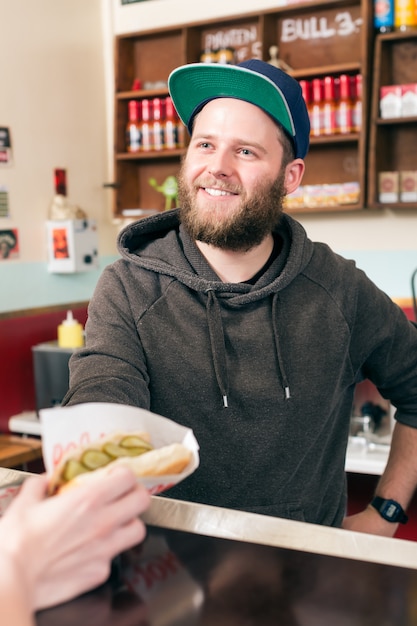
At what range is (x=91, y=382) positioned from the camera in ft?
3.77

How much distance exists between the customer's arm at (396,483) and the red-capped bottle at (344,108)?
2.44 metres

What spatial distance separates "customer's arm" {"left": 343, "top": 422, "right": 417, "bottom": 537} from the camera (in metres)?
1.61

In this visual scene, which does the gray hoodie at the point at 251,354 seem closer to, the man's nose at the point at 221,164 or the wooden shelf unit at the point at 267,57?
the man's nose at the point at 221,164

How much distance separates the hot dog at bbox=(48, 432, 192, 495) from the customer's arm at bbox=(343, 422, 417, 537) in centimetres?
94

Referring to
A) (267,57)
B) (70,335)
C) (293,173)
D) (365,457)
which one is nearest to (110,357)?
(293,173)

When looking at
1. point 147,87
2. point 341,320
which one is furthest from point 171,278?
point 147,87

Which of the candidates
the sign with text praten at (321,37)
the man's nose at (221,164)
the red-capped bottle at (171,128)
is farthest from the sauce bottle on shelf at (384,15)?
the man's nose at (221,164)

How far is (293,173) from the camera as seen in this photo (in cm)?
174

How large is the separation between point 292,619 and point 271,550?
127 mm

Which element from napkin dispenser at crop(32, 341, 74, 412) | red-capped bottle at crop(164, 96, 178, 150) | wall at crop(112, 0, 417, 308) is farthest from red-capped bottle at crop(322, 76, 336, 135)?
napkin dispenser at crop(32, 341, 74, 412)

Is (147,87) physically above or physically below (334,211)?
above

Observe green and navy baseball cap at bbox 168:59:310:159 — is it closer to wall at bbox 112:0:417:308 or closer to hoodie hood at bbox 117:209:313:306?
hoodie hood at bbox 117:209:313:306

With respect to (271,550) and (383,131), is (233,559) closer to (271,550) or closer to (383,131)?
(271,550)

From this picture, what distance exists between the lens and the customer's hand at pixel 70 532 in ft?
1.90
